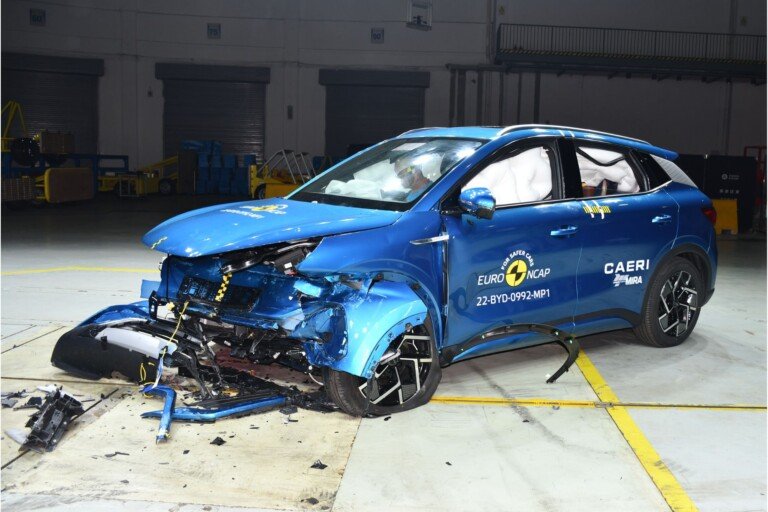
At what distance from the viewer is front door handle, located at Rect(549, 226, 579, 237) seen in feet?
16.8

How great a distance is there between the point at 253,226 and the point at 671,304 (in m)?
3.44

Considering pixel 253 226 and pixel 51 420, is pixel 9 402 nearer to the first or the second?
pixel 51 420

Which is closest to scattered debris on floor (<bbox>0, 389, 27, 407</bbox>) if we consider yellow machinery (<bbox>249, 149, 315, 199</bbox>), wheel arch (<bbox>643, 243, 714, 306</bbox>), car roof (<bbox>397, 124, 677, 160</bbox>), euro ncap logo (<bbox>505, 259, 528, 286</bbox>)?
euro ncap logo (<bbox>505, 259, 528, 286</bbox>)

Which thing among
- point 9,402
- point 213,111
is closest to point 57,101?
point 213,111

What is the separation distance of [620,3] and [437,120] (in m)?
8.11

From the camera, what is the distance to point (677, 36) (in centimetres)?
3080

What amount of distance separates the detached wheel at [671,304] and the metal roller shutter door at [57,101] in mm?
27589

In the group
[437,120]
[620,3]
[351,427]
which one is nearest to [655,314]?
[351,427]

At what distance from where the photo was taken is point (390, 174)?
521cm

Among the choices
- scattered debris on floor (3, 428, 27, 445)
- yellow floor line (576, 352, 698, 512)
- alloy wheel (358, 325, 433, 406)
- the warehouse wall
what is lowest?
yellow floor line (576, 352, 698, 512)

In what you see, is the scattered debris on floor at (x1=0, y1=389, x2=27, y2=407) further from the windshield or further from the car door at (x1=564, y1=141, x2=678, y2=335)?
the car door at (x1=564, y1=141, x2=678, y2=335)

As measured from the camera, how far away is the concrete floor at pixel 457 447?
137 inches

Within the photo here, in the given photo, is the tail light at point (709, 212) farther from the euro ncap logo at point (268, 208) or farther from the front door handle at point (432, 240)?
the euro ncap logo at point (268, 208)

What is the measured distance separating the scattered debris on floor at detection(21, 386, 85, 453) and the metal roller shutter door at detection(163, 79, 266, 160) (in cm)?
2710
